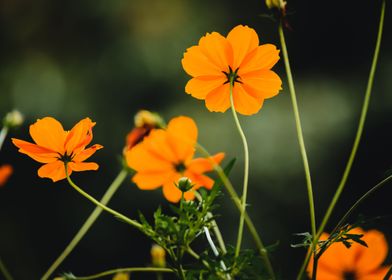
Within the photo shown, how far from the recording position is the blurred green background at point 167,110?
216cm

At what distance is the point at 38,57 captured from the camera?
270 centimetres

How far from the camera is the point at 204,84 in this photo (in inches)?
17.5

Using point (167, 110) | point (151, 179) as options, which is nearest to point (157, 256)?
point (151, 179)

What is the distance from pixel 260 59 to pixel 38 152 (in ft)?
0.55

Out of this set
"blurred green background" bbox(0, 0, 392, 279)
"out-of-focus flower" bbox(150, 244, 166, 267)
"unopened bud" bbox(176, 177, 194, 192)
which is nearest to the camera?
"unopened bud" bbox(176, 177, 194, 192)

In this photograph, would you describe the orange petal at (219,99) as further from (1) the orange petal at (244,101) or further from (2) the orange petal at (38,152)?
(2) the orange petal at (38,152)

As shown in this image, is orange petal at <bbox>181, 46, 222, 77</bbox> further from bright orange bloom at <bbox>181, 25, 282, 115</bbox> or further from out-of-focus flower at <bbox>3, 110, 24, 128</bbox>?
out-of-focus flower at <bbox>3, 110, 24, 128</bbox>

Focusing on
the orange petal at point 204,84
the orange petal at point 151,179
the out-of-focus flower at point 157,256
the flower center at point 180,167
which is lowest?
the out-of-focus flower at point 157,256

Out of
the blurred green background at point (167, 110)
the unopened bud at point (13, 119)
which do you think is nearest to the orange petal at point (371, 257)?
the unopened bud at point (13, 119)

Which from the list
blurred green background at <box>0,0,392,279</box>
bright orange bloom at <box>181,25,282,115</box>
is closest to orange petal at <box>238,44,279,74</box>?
bright orange bloom at <box>181,25,282,115</box>

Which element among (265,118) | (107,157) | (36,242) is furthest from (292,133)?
(36,242)

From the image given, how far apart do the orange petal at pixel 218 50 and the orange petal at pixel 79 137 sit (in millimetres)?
99

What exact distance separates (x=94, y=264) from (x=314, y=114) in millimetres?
1006

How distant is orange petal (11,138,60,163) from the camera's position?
1.29 feet
